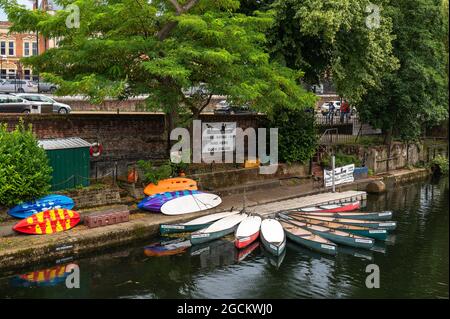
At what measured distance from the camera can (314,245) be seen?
1803 centimetres

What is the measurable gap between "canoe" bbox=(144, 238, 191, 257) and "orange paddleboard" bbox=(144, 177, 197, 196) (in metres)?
2.85

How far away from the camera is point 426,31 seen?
99.9ft

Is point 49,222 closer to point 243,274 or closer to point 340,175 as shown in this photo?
point 243,274

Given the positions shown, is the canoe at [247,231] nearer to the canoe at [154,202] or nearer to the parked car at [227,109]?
the canoe at [154,202]

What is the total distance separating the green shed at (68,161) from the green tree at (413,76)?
17477 millimetres

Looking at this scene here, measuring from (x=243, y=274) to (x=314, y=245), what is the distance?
11.2 feet

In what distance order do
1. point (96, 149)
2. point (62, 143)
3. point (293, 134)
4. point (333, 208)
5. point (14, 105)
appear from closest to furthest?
point (62, 143) → point (96, 149) → point (333, 208) → point (293, 134) → point (14, 105)

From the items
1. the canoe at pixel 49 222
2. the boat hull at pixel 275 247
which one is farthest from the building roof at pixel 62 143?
the boat hull at pixel 275 247

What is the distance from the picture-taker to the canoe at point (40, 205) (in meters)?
17.4

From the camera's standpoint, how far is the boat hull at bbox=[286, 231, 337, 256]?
17.6 meters

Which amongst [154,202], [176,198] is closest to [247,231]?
[176,198]

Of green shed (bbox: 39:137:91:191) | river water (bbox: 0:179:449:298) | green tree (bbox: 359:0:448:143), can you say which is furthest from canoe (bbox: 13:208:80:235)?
green tree (bbox: 359:0:448:143)

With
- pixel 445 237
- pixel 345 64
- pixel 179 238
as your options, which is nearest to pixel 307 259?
pixel 179 238

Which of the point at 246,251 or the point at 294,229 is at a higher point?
the point at 294,229
